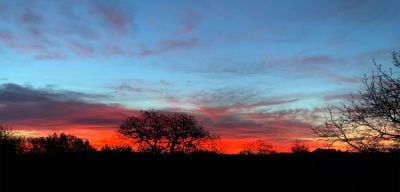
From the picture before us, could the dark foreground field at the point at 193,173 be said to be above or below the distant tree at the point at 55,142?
below

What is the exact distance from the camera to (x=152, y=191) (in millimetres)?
15555

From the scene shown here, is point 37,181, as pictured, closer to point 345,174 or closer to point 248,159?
point 248,159

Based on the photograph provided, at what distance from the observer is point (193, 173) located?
1803cm

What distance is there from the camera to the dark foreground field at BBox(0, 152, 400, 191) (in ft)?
52.9

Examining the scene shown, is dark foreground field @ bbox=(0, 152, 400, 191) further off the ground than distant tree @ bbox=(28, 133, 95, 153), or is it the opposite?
distant tree @ bbox=(28, 133, 95, 153)

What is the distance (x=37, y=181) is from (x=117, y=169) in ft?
10.0

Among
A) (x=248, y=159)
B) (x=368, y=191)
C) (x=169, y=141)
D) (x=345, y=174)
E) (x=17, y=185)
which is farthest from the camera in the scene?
(x=169, y=141)

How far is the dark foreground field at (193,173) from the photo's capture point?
52.9 ft

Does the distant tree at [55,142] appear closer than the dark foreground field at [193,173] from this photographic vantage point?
No

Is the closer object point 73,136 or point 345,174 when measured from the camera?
point 345,174

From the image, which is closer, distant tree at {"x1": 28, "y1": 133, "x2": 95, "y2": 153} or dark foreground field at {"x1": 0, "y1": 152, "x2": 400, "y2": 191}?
dark foreground field at {"x1": 0, "y1": 152, "x2": 400, "y2": 191}

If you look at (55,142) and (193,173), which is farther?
(55,142)

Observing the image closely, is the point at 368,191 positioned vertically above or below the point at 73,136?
below

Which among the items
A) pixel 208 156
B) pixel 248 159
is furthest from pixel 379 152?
pixel 208 156
